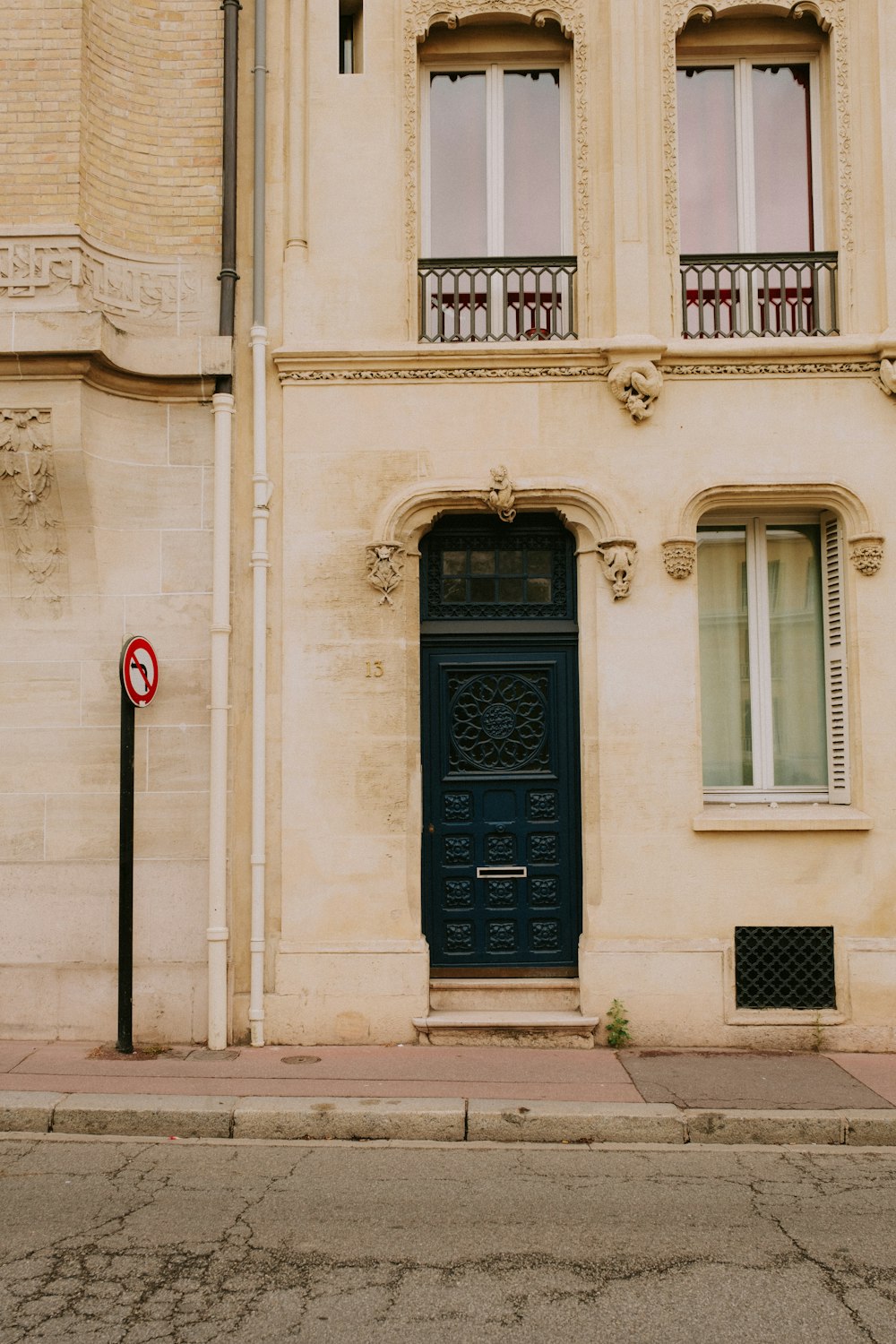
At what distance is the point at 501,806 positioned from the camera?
889 cm

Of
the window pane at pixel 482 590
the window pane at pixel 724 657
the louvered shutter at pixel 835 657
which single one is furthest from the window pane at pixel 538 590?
the louvered shutter at pixel 835 657

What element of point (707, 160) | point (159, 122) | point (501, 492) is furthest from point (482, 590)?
point (159, 122)

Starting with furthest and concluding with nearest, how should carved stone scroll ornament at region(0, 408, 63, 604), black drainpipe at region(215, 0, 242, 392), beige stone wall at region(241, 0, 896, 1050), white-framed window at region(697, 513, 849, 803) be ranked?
white-framed window at region(697, 513, 849, 803)
black drainpipe at region(215, 0, 242, 392)
carved stone scroll ornament at region(0, 408, 63, 604)
beige stone wall at region(241, 0, 896, 1050)

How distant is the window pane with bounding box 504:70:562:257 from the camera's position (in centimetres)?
928

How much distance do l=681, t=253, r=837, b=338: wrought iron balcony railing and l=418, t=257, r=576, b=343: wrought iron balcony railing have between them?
3.25 ft

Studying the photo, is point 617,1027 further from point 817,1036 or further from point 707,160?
point 707,160

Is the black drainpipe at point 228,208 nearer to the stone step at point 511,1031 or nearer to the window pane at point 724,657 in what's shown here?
the window pane at point 724,657

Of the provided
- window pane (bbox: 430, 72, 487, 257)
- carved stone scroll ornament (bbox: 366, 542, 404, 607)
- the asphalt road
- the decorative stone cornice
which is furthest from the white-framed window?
the decorative stone cornice

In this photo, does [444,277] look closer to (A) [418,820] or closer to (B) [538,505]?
(B) [538,505]

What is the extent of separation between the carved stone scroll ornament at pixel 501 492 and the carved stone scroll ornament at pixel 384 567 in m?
0.80

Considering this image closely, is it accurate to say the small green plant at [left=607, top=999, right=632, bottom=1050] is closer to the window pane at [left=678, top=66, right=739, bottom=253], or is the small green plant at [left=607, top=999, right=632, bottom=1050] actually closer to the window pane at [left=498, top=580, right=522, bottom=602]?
the window pane at [left=498, top=580, right=522, bottom=602]

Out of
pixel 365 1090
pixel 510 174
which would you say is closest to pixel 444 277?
pixel 510 174

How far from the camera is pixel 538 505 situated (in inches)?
344

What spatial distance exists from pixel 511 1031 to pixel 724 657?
3.45 meters
